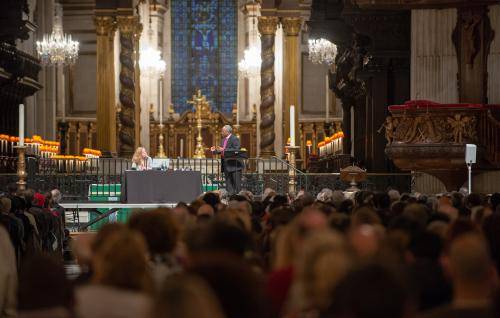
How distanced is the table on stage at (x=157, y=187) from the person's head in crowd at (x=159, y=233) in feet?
52.2

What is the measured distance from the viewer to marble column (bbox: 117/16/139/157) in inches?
1490

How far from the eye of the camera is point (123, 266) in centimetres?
599

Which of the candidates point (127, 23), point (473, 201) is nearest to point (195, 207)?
point (473, 201)

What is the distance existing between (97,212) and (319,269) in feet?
70.0

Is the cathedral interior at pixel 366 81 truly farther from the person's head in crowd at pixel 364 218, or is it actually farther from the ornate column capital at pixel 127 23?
the person's head in crowd at pixel 364 218

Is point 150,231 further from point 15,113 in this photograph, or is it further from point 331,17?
point 15,113

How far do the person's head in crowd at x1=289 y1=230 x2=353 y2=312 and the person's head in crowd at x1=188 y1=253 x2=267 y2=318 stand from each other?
0.84 feet

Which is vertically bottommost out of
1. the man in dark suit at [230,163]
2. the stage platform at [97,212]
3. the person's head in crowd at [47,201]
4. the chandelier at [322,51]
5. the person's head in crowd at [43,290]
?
the stage platform at [97,212]

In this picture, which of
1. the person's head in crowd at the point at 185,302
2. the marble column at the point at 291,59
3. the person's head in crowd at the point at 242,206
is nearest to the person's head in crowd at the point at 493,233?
the person's head in crowd at the point at 242,206

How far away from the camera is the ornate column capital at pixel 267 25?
40.2 m

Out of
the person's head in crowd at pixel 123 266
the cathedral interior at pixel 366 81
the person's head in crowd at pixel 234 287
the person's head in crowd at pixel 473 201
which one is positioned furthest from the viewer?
the cathedral interior at pixel 366 81

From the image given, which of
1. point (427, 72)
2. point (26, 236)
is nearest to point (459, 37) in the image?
point (427, 72)

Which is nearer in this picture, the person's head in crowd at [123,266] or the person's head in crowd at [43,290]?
the person's head in crowd at [43,290]

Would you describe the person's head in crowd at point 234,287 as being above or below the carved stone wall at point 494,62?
below
